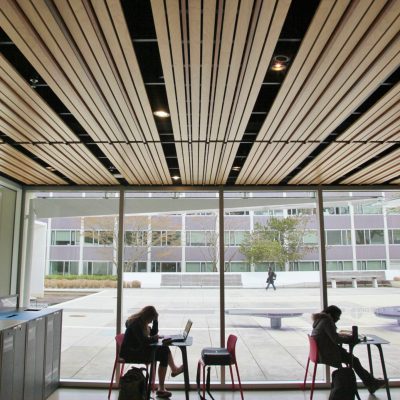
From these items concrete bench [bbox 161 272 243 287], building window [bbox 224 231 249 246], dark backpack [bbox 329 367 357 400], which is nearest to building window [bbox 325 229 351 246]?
building window [bbox 224 231 249 246]

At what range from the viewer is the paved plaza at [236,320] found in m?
6.88

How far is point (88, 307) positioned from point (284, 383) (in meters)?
3.36

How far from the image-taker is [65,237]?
710cm

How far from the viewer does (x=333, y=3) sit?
2164mm

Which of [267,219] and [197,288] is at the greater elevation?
[267,219]

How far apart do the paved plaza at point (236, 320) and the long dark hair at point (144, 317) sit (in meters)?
1.15

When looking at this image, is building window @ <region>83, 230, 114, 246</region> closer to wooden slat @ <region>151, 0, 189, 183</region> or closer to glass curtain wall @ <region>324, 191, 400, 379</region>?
wooden slat @ <region>151, 0, 189, 183</region>

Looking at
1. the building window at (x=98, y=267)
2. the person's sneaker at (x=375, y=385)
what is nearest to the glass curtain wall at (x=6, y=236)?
the building window at (x=98, y=267)

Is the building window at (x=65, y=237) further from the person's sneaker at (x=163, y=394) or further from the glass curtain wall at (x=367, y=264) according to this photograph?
the glass curtain wall at (x=367, y=264)

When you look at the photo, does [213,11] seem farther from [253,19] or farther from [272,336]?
[272,336]

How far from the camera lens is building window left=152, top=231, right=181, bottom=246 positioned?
705 centimetres

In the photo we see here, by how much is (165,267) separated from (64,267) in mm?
1679

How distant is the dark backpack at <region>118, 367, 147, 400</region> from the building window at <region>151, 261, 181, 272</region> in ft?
6.68

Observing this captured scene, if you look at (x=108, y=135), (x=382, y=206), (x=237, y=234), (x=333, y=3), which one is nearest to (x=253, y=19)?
(x=333, y=3)
